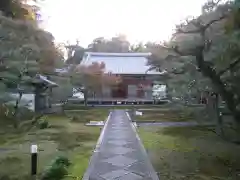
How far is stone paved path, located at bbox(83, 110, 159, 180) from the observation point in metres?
7.51

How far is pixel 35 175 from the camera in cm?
758

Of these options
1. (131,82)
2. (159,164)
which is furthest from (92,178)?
(131,82)

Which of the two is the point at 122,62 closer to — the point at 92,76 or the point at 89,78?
the point at 92,76

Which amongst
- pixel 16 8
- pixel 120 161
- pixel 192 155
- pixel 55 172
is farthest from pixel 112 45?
pixel 16 8

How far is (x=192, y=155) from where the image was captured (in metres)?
10.0

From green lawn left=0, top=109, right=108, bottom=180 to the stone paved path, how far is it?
1.05ft

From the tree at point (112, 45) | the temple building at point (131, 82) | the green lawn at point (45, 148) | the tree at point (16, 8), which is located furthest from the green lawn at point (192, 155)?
the tree at point (112, 45)

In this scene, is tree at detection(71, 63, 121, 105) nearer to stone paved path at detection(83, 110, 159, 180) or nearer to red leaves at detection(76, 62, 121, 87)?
red leaves at detection(76, 62, 121, 87)

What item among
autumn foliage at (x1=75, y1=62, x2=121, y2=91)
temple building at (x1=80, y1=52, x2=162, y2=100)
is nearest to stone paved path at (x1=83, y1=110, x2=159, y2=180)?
autumn foliage at (x1=75, y1=62, x2=121, y2=91)

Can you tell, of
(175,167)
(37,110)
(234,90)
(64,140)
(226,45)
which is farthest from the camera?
(37,110)

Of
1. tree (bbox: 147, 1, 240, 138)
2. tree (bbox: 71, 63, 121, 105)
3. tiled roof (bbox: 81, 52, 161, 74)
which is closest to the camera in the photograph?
tree (bbox: 147, 1, 240, 138)

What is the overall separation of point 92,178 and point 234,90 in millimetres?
5791

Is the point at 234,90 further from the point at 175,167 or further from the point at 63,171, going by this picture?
the point at 63,171

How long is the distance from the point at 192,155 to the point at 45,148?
4.88 meters
